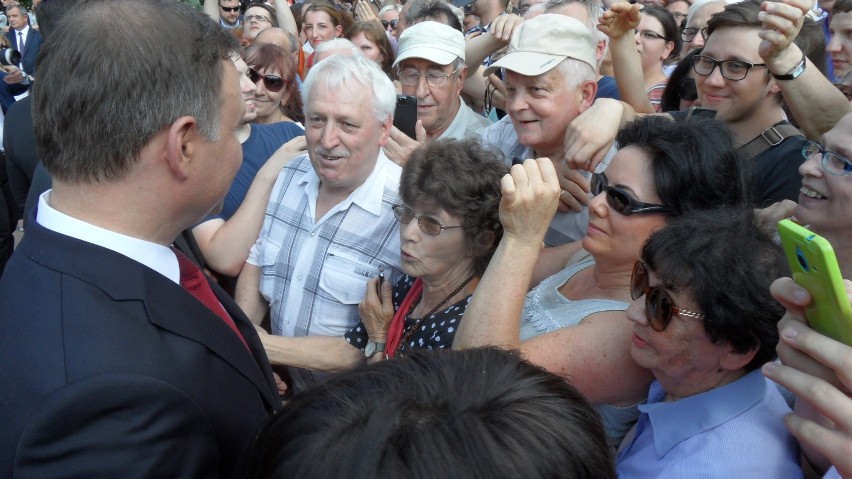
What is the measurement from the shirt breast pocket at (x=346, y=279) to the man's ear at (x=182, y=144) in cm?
128

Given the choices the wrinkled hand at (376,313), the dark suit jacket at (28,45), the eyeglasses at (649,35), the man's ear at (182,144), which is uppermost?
the man's ear at (182,144)

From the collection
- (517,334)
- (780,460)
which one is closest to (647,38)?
(517,334)

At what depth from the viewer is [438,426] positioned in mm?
786

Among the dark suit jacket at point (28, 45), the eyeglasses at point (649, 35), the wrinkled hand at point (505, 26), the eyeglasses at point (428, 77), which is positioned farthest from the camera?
the dark suit jacket at point (28, 45)

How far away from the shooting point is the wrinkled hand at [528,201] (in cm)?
189

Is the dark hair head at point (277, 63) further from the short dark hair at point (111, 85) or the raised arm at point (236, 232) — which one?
the short dark hair at point (111, 85)

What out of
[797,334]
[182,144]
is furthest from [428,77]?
[797,334]

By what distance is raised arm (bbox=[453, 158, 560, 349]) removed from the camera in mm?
1857

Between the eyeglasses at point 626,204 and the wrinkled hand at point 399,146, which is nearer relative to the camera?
the eyeglasses at point 626,204

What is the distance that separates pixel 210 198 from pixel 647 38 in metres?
3.90

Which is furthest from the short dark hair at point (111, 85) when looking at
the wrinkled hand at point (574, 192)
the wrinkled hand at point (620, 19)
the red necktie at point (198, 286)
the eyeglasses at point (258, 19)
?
the eyeglasses at point (258, 19)

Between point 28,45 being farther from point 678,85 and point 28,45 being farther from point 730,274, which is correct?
point 730,274

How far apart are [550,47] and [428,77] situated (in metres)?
1.09

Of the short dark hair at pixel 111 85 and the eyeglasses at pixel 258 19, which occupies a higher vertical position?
the short dark hair at pixel 111 85
